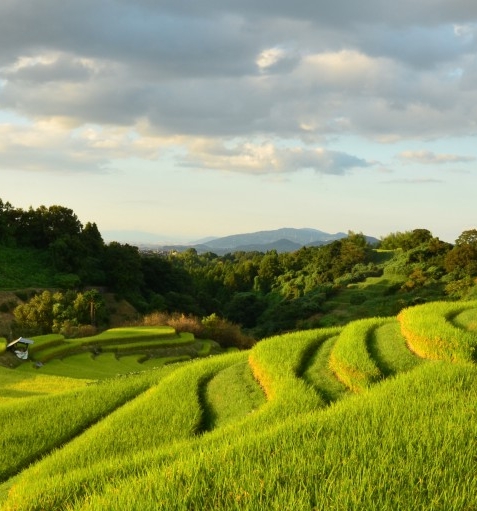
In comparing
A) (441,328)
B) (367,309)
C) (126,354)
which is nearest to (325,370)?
(441,328)

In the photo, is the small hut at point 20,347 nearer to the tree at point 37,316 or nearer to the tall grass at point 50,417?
the tall grass at point 50,417

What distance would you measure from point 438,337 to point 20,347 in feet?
69.3

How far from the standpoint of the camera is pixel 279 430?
17.3 feet

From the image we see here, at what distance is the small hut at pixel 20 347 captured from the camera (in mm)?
23453

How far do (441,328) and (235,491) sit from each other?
6754 millimetres

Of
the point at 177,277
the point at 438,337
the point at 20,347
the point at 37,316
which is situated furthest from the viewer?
the point at 177,277

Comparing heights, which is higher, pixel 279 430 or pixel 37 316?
pixel 279 430

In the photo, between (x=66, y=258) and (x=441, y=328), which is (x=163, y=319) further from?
(x=441, y=328)

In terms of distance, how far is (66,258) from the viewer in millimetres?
57875

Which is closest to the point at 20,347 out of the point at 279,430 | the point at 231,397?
the point at 231,397

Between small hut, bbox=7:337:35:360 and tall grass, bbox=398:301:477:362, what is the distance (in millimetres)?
18714

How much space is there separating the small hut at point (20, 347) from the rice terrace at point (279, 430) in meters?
13.1

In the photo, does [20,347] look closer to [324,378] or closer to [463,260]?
[324,378]

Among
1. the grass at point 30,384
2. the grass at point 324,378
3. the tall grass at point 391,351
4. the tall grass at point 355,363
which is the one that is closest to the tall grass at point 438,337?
the tall grass at point 391,351
